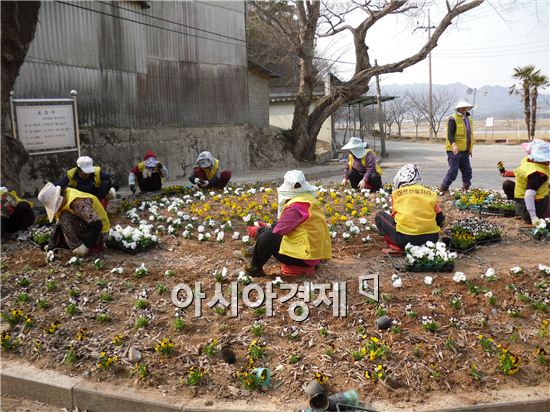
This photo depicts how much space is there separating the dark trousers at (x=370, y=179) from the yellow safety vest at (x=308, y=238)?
4948 millimetres

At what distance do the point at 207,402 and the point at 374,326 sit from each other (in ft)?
5.18

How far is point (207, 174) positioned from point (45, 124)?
3.37m

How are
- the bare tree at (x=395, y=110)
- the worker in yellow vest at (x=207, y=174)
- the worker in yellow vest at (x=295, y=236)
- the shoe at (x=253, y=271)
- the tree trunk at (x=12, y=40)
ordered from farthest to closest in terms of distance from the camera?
the bare tree at (x=395, y=110) < the worker in yellow vest at (x=207, y=174) < the tree trunk at (x=12, y=40) < the shoe at (x=253, y=271) < the worker in yellow vest at (x=295, y=236)

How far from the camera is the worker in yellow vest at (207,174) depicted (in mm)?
11375

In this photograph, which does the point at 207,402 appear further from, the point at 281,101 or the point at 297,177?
the point at 281,101

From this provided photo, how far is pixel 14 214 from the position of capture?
25.2ft

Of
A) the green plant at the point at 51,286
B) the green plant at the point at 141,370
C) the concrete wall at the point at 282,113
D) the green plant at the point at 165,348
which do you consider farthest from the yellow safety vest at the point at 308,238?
the concrete wall at the point at 282,113

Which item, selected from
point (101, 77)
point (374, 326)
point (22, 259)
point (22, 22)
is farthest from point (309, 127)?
point (374, 326)

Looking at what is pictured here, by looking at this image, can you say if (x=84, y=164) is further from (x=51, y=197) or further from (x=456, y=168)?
(x=456, y=168)

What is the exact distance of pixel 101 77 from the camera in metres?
13.8

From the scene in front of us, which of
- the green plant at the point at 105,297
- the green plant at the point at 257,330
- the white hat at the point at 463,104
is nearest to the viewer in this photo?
the green plant at the point at 257,330

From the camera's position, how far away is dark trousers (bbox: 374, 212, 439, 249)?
6059 millimetres

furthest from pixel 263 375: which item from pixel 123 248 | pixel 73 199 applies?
pixel 73 199

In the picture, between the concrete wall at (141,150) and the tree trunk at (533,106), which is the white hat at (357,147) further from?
the tree trunk at (533,106)
